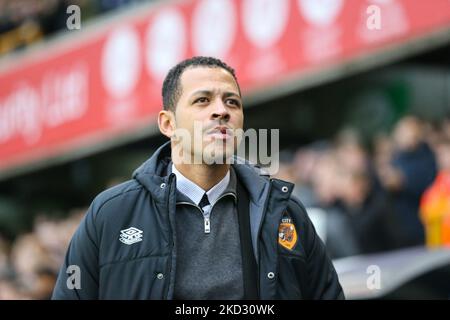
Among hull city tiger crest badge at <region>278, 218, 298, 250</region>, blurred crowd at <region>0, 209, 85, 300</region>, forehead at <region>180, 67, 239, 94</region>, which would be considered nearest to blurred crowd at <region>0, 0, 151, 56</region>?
blurred crowd at <region>0, 209, 85, 300</region>

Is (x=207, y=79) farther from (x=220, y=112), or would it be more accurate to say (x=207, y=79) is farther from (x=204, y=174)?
(x=204, y=174)

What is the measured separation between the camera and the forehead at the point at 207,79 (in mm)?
3488

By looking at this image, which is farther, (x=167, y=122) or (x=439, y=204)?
(x=439, y=204)

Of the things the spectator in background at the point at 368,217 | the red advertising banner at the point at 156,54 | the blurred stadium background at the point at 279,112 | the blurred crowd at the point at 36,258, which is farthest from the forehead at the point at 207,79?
the blurred crowd at the point at 36,258

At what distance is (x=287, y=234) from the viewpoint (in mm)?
3418

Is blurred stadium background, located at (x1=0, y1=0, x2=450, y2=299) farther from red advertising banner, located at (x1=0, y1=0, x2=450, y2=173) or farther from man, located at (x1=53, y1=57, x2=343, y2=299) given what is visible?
man, located at (x1=53, y1=57, x2=343, y2=299)

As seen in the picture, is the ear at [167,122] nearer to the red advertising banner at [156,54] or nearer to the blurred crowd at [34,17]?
the red advertising banner at [156,54]

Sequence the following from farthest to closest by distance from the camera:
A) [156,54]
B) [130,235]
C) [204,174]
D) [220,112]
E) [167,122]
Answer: [156,54] → [167,122] → [204,174] → [220,112] → [130,235]

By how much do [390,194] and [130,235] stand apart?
5.90 m

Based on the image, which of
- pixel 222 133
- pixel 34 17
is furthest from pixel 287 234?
pixel 34 17

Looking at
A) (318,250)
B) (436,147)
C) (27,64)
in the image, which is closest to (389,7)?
(436,147)

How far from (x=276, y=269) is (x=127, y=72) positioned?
1034 centimetres

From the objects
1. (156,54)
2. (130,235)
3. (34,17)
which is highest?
(34,17)
